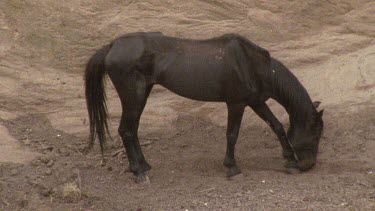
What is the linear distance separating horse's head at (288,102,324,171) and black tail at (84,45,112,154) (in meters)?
2.02

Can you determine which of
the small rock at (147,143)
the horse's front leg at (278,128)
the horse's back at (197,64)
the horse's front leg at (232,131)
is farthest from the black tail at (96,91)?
the horse's front leg at (278,128)

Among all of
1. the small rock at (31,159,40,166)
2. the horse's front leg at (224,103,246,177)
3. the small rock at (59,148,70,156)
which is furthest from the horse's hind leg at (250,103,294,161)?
the small rock at (31,159,40,166)

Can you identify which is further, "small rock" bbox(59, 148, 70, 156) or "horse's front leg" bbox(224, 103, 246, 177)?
"small rock" bbox(59, 148, 70, 156)

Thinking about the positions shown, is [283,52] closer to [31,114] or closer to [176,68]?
[176,68]

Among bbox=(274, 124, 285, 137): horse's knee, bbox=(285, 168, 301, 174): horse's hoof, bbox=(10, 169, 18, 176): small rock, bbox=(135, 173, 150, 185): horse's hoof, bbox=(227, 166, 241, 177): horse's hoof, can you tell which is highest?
bbox=(274, 124, 285, 137): horse's knee

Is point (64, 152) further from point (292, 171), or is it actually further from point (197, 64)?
point (292, 171)

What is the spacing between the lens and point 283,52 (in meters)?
9.00

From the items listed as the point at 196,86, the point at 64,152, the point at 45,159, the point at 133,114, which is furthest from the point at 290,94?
the point at 45,159

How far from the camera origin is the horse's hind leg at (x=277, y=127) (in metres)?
7.55

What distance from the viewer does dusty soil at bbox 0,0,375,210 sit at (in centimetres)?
675

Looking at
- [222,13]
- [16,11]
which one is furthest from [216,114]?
[16,11]

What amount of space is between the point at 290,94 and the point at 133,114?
1.61 metres

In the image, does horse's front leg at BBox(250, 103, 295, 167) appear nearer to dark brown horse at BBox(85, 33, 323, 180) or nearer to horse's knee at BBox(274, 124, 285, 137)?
horse's knee at BBox(274, 124, 285, 137)

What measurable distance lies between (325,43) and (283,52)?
1.79 feet
